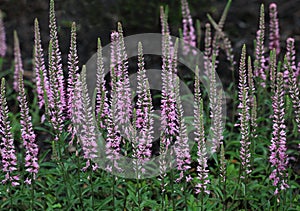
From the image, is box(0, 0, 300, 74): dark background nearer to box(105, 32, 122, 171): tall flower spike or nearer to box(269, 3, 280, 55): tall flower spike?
box(269, 3, 280, 55): tall flower spike

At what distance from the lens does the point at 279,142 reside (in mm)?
4660

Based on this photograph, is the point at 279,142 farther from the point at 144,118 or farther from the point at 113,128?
the point at 113,128

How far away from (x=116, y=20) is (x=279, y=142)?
5766 mm

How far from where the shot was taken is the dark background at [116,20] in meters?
9.73

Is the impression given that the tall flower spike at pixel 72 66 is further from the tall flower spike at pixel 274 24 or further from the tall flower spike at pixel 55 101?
the tall flower spike at pixel 274 24

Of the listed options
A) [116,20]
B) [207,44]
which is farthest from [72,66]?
[116,20]

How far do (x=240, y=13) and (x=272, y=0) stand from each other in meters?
0.86

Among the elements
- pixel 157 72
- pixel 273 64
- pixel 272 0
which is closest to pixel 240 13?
pixel 272 0

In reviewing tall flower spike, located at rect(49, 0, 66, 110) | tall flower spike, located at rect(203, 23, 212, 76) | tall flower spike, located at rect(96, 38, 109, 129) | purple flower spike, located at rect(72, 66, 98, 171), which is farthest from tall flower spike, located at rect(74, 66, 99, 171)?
tall flower spike, located at rect(203, 23, 212, 76)

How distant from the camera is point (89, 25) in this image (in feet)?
32.7

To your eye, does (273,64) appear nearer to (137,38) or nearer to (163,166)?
(163,166)

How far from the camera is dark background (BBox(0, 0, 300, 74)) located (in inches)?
383

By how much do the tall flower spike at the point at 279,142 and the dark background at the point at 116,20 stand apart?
462cm

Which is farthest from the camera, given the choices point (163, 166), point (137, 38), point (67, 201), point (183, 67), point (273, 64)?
point (137, 38)
